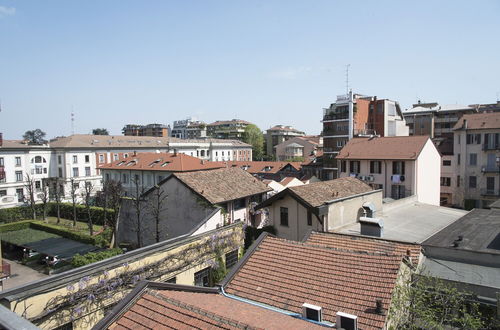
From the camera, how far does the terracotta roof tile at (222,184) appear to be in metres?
24.5

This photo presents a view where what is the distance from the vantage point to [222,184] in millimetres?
26609

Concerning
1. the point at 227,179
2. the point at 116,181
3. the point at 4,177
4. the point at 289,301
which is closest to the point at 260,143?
the point at 116,181

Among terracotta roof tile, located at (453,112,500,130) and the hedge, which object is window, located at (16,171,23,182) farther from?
terracotta roof tile, located at (453,112,500,130)

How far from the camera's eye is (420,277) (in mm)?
10375

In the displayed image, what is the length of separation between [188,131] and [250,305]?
129757 millimetres

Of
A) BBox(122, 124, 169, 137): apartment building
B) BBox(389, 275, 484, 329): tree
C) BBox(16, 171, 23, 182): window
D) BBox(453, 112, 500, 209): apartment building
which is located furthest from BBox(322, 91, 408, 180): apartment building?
BBox(122, 124, 169, 137): apartment building

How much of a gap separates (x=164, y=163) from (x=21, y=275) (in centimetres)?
2155

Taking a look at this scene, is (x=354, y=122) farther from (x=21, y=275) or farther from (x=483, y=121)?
(x=21, y=275)

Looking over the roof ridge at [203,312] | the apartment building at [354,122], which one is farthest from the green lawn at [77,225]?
the apartment building at [354,122]

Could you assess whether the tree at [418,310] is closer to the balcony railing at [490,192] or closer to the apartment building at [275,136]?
the balcony railing at [490,192]

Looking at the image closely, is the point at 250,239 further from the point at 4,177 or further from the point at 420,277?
the point at 4,177

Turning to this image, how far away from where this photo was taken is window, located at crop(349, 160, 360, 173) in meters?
40.1

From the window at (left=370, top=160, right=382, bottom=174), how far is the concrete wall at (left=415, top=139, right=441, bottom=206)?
3.91 meters

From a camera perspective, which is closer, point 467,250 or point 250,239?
point 467,250
